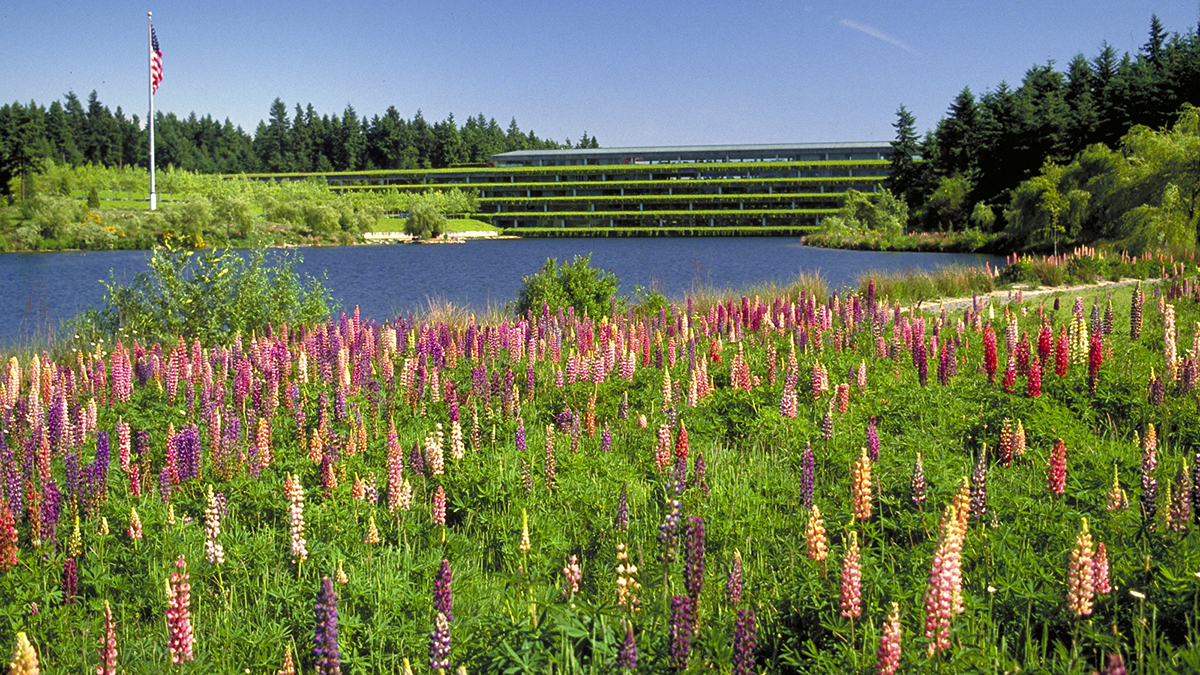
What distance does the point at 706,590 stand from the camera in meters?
3.56

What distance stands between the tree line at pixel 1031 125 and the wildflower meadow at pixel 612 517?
46882 millimetres

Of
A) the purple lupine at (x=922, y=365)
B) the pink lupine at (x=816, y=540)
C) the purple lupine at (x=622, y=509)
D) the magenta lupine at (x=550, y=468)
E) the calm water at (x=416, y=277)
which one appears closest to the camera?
the pink lupine at (x=816, y=540)

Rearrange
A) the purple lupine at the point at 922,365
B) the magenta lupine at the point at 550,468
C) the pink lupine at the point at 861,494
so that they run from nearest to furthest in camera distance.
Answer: the pink lupine at the point at 861,494, the magenta lupine at the point at 550,468, the purple lupine at the point at 922,365

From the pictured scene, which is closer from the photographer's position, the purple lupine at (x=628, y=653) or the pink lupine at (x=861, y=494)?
the purple lupine at (x=628, y=653)

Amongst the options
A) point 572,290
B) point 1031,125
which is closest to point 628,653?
point 572,290

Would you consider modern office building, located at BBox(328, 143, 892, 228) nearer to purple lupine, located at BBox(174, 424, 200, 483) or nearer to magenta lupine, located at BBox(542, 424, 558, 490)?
magenta lupine, located at BBox(542, 424, 558, 490)

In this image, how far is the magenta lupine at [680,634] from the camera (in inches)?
99.2

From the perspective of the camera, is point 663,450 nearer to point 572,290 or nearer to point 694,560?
point 694,560

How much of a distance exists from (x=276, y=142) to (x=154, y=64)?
84387mm

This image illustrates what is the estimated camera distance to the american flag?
72.8 m

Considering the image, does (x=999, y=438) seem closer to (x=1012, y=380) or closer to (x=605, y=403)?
(x=1012, y=380)

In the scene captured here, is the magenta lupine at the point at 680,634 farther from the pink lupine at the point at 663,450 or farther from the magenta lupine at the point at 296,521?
the pink lupine at the point at 663,450

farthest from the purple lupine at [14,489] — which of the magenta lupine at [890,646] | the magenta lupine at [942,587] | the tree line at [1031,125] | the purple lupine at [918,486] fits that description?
the tree line at [1031,125]

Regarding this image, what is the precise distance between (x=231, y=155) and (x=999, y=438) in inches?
6391
